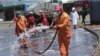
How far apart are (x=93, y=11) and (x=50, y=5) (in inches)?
317

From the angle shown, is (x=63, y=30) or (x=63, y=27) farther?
(x=63, y=30)

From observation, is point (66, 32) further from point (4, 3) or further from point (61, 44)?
point (4, 3)

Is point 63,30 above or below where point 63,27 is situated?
below

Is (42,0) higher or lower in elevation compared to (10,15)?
higher

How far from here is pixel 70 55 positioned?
14172 mm

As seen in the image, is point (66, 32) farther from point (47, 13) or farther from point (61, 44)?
point (47, 13)

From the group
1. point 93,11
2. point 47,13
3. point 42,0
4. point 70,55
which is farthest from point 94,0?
point 70,55

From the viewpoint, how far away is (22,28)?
17297 mm

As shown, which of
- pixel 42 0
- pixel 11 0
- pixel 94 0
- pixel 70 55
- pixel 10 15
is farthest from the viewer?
pixel 10 15

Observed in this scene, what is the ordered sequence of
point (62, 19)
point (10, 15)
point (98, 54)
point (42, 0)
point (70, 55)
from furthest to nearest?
1. point (10, 15)
2. point (42, 0)
3. point (70, 55)
4. point (98, 54)
5. point (62, 19)

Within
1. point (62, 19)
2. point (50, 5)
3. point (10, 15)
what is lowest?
point (10, 15)

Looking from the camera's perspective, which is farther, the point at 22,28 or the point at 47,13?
the point at 47,13

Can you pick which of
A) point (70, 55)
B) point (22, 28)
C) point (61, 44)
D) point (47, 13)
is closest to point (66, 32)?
point (61, 44)

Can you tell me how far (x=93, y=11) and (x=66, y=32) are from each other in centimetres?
2051
